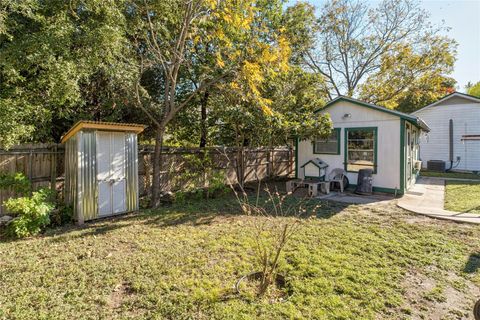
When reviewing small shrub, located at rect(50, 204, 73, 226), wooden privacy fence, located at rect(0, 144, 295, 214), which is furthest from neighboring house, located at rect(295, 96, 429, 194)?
small shrub, located at rect(50, 204, 73, 226)

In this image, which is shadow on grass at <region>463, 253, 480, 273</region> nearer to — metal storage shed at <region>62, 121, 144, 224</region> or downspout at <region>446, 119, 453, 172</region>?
metal storage shed at <region>62, 121, 144, 224</region>

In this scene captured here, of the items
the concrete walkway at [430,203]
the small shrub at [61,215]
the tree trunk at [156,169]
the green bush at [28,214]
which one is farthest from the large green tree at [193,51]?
the concrete walkway at [430,203]

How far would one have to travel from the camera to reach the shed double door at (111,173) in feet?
19.4

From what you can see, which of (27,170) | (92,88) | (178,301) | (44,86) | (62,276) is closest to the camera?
(178,301)

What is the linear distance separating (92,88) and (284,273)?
6.62 meters

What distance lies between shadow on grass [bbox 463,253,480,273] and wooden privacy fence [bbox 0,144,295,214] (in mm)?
4343

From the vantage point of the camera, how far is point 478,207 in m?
7.06

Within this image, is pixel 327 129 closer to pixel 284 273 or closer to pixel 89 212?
pixel 284 273

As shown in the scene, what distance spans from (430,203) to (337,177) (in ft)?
9.41

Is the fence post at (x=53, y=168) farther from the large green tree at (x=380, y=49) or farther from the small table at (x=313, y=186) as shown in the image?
the large green tree at (x=380, y=49)

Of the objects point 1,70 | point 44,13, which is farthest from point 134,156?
point 44,13

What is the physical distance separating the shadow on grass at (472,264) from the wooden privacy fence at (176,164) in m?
4.34

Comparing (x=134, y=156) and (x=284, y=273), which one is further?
(x=134, y=156)

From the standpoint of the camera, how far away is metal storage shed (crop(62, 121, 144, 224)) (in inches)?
219
